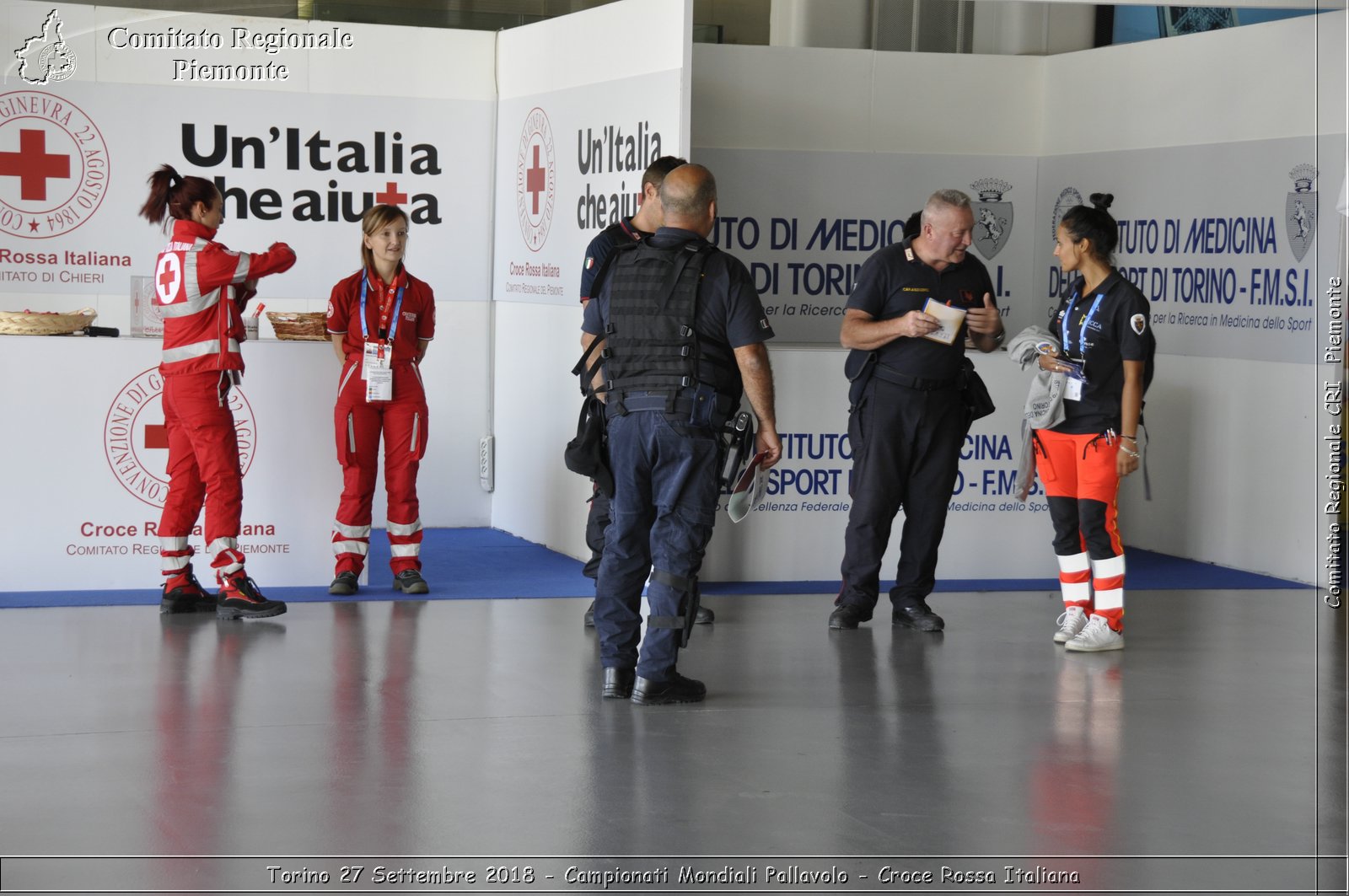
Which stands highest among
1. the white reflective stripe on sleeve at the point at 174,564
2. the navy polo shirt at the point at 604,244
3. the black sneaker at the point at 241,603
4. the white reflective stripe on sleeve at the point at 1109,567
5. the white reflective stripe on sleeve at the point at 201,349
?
the navy polo shirt at the point at 604,244

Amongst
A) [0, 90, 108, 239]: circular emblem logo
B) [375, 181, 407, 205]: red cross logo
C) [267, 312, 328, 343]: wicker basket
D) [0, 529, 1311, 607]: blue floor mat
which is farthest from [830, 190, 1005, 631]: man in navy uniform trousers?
[0, 90, 108, 239]: circular emblem logo

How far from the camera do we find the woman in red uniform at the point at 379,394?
19.1 feet

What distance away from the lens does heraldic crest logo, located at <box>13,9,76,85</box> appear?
6891 mm

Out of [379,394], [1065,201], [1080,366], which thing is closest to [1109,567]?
[1080,366]

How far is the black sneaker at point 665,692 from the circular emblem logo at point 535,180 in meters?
3.09

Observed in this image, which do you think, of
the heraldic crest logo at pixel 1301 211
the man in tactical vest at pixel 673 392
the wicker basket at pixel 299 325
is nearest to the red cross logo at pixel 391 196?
the wicker basket at pixel 299 325

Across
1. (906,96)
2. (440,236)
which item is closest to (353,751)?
(440,236)

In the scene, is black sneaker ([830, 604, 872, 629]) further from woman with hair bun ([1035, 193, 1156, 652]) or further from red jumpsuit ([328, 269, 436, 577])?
red jumpsuit ([328, 269, 436, 577])

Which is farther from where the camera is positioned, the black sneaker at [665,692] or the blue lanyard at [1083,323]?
the blue lanyard at [1083,323]

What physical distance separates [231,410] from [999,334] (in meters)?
2.87

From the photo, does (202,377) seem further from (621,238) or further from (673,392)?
(673,392)

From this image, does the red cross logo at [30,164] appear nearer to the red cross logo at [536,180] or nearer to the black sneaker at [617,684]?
the red cross logo at [536,180]

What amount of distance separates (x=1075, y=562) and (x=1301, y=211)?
7.79 ft

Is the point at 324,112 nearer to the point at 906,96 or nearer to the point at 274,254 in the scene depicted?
the point at 274,254
